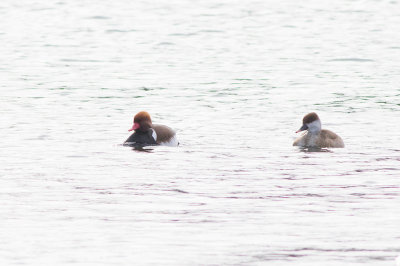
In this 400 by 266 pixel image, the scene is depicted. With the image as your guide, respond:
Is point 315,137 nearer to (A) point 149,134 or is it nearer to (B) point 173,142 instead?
(B) point 173,142

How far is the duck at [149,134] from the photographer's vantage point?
18.3m

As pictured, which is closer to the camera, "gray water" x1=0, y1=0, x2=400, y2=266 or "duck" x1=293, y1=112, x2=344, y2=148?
"gray water" x1=0, y1=0, x2=400, y2=266

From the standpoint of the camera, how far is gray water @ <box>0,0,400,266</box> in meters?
11.0

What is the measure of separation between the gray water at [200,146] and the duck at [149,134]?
282mm

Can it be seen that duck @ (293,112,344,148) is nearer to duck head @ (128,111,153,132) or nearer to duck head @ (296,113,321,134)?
duck head @ (296,113,321,134)

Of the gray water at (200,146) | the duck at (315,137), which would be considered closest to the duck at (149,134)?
the gray water at (200,146)

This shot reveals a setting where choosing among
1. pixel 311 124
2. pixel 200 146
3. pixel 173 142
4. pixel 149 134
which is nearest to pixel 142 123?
pixel 149 134

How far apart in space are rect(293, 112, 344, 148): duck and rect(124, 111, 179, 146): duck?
6.56 feet

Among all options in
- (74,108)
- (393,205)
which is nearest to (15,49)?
(74,108)

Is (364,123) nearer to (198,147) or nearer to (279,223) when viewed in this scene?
(198,147)

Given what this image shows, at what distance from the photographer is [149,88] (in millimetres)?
25219

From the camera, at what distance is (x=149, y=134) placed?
1867 centimetres

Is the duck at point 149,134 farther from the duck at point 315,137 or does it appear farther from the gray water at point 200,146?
the duck at point 315,137

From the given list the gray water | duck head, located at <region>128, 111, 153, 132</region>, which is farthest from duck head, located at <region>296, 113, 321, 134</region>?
duck head, located at <region>128, 111, 153, 132</region>
